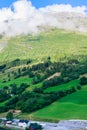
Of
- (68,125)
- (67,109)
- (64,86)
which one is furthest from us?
(64,86)

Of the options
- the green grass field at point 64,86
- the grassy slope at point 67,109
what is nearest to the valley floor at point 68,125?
the grassy slope at point 67,109

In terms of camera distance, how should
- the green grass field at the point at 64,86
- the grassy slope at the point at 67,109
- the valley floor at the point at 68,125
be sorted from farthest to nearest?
the green grass field at the point at 64,86 → the grassy slope at the point at 67,109 → the valley floor at the point at 68,125

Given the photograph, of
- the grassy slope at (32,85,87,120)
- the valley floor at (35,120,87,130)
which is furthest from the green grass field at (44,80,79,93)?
the valley floor at (35,120,87,130)

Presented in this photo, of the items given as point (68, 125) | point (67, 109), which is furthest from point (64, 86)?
point (68, 125)

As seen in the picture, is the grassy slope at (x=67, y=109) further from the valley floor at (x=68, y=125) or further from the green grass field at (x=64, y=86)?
the green grass field at (x=64, y=86)

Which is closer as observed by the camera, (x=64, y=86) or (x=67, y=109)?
(x=67, y=109)

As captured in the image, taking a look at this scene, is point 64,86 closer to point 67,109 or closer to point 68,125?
point 67,109

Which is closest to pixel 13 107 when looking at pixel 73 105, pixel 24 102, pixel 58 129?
pixel 24 102

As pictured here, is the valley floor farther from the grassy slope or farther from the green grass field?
the green grass field

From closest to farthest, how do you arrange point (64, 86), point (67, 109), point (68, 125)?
point (68, 125), point (67, 109), point (64, 86)
